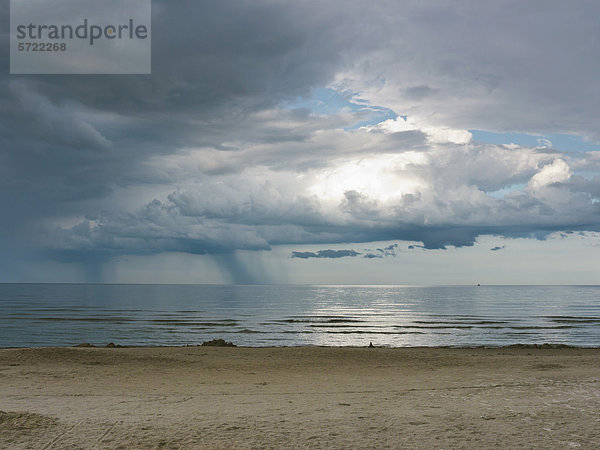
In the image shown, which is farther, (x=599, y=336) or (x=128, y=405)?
(x=599, y=336)

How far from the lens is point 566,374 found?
19109mm

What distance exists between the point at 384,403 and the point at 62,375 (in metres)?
12.8

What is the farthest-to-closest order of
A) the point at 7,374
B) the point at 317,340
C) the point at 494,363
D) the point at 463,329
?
the point at 463,329, the point at 317,340, the point at 494,363, the point at 7,374

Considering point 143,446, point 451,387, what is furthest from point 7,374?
point 451,387

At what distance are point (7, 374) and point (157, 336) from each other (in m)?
24.6

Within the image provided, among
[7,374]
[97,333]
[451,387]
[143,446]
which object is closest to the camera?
[143,446]

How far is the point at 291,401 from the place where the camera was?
14.2 m

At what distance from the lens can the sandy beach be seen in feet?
33.9

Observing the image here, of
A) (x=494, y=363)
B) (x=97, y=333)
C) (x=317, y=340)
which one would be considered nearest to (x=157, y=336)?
(x=97, y=333)

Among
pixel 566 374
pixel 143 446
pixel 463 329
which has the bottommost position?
pixel 463 329

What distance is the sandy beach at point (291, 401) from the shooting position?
1032cm

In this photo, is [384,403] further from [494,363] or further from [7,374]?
[7,374]

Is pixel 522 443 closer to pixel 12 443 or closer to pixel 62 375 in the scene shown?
pixel 12 443

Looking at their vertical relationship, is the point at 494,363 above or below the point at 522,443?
below
